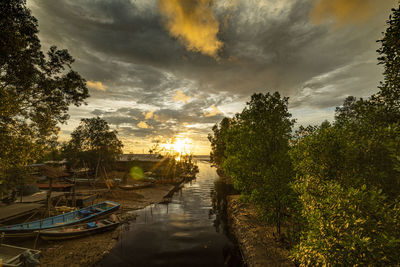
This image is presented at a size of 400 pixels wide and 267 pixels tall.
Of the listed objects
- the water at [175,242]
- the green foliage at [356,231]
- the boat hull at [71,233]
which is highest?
the green foliage at [356,231]

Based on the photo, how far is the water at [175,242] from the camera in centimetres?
1472

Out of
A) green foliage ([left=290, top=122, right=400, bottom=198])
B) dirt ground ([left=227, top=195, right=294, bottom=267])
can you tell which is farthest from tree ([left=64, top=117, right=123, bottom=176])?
green foliage ([left=290, top=122, right=400, bottom=198])

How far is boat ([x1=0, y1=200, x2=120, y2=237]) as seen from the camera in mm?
15188

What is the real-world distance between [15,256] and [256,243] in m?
18.3

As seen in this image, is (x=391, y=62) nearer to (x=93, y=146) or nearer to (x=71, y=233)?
(x=71, y=233)

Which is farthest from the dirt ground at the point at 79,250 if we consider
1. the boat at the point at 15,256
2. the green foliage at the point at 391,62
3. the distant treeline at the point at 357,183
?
the green foliage at the point at 391,62

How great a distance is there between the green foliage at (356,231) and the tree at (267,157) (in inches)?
295

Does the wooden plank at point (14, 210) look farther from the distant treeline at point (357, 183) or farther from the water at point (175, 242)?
the distant treeline at point (357, 183)

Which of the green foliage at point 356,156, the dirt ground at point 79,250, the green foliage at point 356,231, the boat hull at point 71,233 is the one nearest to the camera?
the green foliage at point 356,231

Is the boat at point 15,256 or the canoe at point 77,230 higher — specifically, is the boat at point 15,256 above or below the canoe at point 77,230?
above

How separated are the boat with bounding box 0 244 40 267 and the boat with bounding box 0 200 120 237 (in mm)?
3513

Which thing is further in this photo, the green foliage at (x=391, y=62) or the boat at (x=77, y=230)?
the boat at (x=77, y=230)

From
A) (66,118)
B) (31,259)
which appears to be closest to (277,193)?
(31,259)

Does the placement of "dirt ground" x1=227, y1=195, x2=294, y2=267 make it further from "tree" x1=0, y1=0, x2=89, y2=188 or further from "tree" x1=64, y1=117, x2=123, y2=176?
"tree" x1=64, y1=117, x2=123, y2=176
